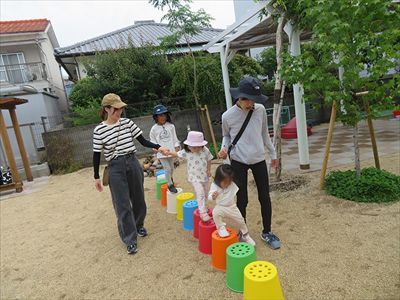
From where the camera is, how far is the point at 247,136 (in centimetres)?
293

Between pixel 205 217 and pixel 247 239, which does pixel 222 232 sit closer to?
pixel 247 239

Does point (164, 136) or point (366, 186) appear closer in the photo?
point (366, 186)

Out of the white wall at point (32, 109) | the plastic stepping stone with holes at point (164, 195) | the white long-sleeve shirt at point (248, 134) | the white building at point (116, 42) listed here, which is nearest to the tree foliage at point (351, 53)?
the white long-sleeve shirt at point (248, 134)

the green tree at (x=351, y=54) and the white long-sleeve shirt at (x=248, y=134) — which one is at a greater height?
the green tree at (x=351, y=54)

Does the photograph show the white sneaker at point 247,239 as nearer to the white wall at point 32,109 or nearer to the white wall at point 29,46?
the white wall at point 32,109

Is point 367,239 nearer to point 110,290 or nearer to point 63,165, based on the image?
point 110,290

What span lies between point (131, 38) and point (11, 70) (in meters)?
A: 5.90

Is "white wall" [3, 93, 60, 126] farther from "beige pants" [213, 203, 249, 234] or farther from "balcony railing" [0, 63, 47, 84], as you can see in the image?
"beige pants" [213, 203, 249, 234]

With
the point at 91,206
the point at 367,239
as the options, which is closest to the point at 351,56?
the point at 367,239

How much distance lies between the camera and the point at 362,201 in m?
3.91

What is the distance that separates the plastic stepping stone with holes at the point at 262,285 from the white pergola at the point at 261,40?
3021 millimetres

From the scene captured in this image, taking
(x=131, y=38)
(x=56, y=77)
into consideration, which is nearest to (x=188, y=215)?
(x=131, y=38)

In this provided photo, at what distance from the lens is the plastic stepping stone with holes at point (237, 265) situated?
246 cm

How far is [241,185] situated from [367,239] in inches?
57.4
